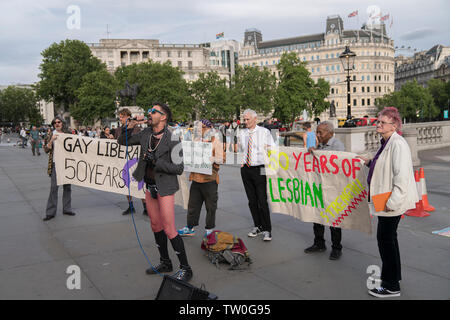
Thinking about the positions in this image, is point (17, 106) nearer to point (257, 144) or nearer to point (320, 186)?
point (257, 144)

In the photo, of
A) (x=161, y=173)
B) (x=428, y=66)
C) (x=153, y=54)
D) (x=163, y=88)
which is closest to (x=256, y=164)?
(x=161, y=173)

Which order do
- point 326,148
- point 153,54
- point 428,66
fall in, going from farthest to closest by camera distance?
1. point 428,66
2. point 153,54
3. point 326,148

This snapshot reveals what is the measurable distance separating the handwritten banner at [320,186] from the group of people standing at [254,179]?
191 millimetres

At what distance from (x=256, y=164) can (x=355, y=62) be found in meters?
138

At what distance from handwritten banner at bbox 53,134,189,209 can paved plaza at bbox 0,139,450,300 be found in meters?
0.72

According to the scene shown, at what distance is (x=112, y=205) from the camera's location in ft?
30.2

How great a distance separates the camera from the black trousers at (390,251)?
413 cm

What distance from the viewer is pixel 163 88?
224ft

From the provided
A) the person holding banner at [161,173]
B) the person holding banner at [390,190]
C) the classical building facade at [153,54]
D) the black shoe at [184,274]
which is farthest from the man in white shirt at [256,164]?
the classical building facade at [153,54]

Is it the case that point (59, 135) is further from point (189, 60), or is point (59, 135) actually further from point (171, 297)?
point (189, 60)

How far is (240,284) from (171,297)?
1.06 meters

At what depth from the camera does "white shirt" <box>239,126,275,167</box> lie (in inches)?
239

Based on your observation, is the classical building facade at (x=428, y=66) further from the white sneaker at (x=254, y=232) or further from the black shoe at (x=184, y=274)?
the black shoe at (x=184, y=274)
